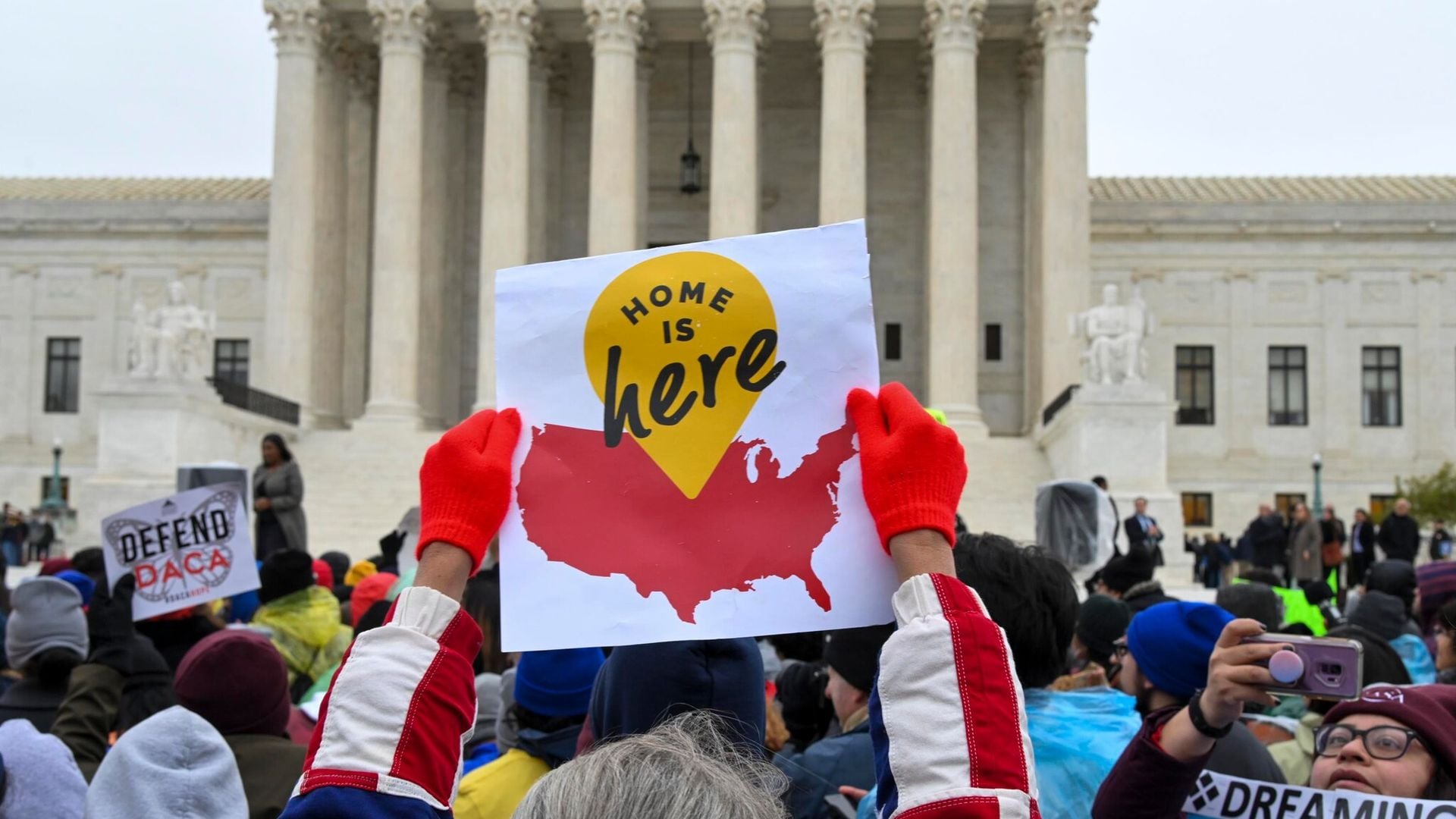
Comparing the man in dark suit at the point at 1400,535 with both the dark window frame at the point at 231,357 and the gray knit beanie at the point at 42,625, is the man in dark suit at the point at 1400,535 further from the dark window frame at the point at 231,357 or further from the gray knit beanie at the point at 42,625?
the dark window frame at the point at 231,357

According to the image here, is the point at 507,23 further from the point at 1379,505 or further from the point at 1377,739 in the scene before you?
the point at 1377,739

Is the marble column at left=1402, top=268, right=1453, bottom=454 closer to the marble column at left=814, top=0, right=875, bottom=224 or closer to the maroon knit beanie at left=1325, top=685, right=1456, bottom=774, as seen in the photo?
the marble column at left=814, top=0, right=875, bottom=224

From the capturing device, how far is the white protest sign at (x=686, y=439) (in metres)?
3.46

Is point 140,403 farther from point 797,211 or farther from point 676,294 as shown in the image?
point 676,294

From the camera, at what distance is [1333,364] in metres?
45.8

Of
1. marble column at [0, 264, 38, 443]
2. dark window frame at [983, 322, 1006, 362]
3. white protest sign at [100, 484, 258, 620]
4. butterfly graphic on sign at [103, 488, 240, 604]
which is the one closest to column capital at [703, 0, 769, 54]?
dark window frame at [983, 322, 1006, 362]

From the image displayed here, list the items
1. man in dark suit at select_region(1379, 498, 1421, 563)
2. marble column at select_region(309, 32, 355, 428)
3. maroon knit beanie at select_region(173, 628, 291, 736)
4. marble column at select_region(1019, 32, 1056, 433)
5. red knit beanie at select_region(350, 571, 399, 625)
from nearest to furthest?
1. maroon knit beanie at select_region(173, 628, 291, 736)
2. red knit beanie at select_region(350, 571, 399, 625)
3. man in dark suit at select_region(1379, 498, 1421, 563)
4. marble column at select_region(309, 32, 355, 428)
5. marble column at select_region(1019, 32, 1056, 433)

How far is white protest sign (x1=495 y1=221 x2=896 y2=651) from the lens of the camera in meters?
3.46

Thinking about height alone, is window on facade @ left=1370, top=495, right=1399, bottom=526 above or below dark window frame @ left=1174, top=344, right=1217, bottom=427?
below

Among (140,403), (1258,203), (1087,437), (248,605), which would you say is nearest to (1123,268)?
(1258,203)

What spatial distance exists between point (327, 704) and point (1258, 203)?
4663 centimetres

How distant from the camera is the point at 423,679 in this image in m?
3.17

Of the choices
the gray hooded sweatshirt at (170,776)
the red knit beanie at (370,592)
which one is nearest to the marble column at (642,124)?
the red knit beanie at (370,592)

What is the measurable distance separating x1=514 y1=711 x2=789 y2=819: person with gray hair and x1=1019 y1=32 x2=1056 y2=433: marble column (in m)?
38.2
